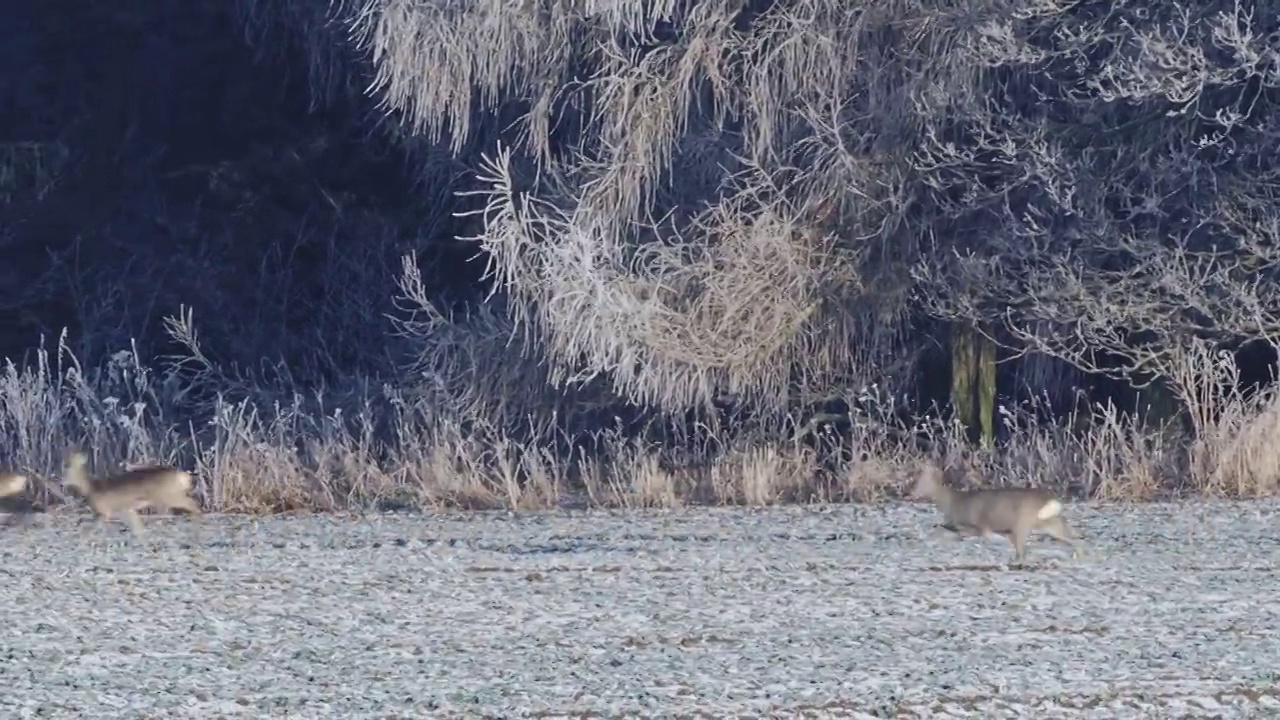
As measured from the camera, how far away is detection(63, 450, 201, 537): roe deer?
39.4ft

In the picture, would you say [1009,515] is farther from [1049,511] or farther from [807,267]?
[807,267]

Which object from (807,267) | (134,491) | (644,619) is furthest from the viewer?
(807,267)

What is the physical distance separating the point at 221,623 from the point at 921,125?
24.6 ft

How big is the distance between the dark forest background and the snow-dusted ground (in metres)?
1.84

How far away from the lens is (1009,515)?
10641 millimetres

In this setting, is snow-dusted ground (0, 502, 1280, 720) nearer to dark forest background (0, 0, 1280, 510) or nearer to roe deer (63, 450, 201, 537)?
roe deer (63, 450, 201, 537)

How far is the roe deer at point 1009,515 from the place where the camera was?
34.8ft

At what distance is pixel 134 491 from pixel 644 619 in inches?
156

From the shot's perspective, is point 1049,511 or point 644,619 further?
point 1049,511

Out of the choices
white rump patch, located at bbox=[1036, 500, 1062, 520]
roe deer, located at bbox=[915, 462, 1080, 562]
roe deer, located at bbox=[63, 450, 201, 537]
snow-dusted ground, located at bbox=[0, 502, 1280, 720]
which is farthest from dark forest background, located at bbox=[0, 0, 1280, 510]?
white rump patch, located at bbox=[1036, 500, 1062, 520]

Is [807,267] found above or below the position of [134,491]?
above

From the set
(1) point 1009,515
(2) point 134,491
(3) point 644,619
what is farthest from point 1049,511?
(2) point 134,491

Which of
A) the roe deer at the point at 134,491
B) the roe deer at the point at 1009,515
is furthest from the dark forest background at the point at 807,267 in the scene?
the roe deer at the point at 1009,515

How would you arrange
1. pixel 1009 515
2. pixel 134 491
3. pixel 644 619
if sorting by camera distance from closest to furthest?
1. pixel 644 619
2. pixel 1009 515
3. pixel 134 491
